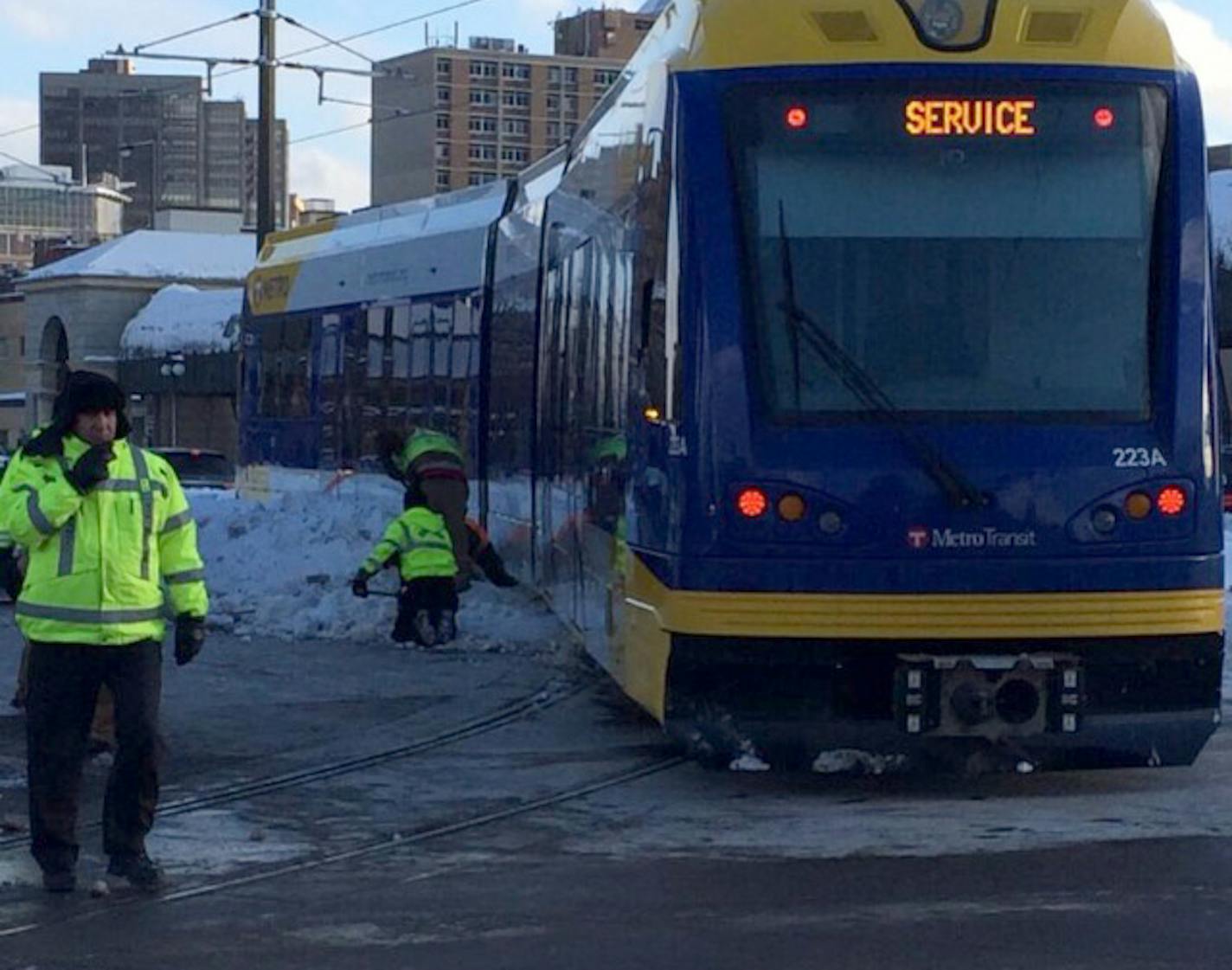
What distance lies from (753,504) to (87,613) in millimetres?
2634

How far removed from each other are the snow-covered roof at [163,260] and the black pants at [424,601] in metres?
57.7

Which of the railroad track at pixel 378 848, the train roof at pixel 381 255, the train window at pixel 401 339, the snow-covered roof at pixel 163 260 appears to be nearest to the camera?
the railroad track at pixel 378 848

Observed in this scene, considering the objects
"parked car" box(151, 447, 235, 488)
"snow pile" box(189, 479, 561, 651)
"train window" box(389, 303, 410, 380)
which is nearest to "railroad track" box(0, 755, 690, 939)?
"snow pile" box(189, 479, 561, 651)

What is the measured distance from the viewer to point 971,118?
33.4 feet

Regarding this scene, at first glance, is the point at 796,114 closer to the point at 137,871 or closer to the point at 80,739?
the point at 80,739

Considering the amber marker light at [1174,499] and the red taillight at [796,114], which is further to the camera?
the red taillight at [796,114]

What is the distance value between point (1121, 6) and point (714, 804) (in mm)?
3550

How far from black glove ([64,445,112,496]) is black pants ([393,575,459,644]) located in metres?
8.21

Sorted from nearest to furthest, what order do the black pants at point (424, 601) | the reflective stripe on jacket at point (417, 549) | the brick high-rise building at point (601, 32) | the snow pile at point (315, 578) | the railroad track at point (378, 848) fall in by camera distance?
1. the railroad track at point (378, 848)
2. the reflective stripe on jacket at point (417, 549)
3. the black pants at point (424, 601)
4. the snow pile at point (315, 578)
5. the brick high-rise building at point (601, 32)

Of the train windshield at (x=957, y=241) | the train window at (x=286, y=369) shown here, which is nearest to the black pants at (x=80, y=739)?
the train windshield at (x=957, y=241)

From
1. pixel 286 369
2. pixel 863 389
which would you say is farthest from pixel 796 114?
pixel 286 369

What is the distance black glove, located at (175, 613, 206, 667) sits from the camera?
352 inches

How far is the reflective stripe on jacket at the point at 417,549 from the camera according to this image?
16734 mm

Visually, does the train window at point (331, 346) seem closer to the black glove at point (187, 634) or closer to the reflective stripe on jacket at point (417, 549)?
the reflective stripe on jacket at point (417, 549)
